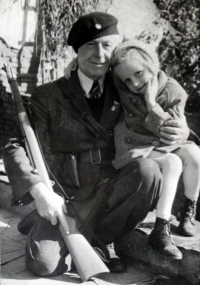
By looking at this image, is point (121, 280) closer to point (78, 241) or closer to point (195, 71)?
point (78, 241)

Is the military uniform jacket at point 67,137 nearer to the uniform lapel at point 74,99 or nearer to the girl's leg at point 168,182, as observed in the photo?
the uniform lapel at point 74,99

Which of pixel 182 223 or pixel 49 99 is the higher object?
pixel 49 99

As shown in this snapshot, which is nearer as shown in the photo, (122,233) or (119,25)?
(119,25)

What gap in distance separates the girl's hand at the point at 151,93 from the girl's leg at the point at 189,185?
0.23 metres

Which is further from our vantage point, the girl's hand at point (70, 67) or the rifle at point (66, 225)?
the girl's hand at point (70, 67)

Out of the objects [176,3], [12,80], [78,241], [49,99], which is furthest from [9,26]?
[78,241]

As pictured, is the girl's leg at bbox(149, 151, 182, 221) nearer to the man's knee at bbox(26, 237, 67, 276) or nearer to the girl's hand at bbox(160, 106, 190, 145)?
the girl's hand at bbox(160, 106, 190, 145)

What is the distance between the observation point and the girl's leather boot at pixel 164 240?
154 cm

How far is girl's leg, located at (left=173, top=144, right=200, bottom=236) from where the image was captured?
5.13 feet

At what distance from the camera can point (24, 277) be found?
1.55 meters

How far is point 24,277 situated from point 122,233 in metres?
0.45

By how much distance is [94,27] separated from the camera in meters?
1.54

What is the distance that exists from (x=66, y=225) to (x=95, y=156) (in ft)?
1.03

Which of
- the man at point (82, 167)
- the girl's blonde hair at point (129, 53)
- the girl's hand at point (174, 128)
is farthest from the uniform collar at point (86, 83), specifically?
the girl's hand at point (174, 128)
